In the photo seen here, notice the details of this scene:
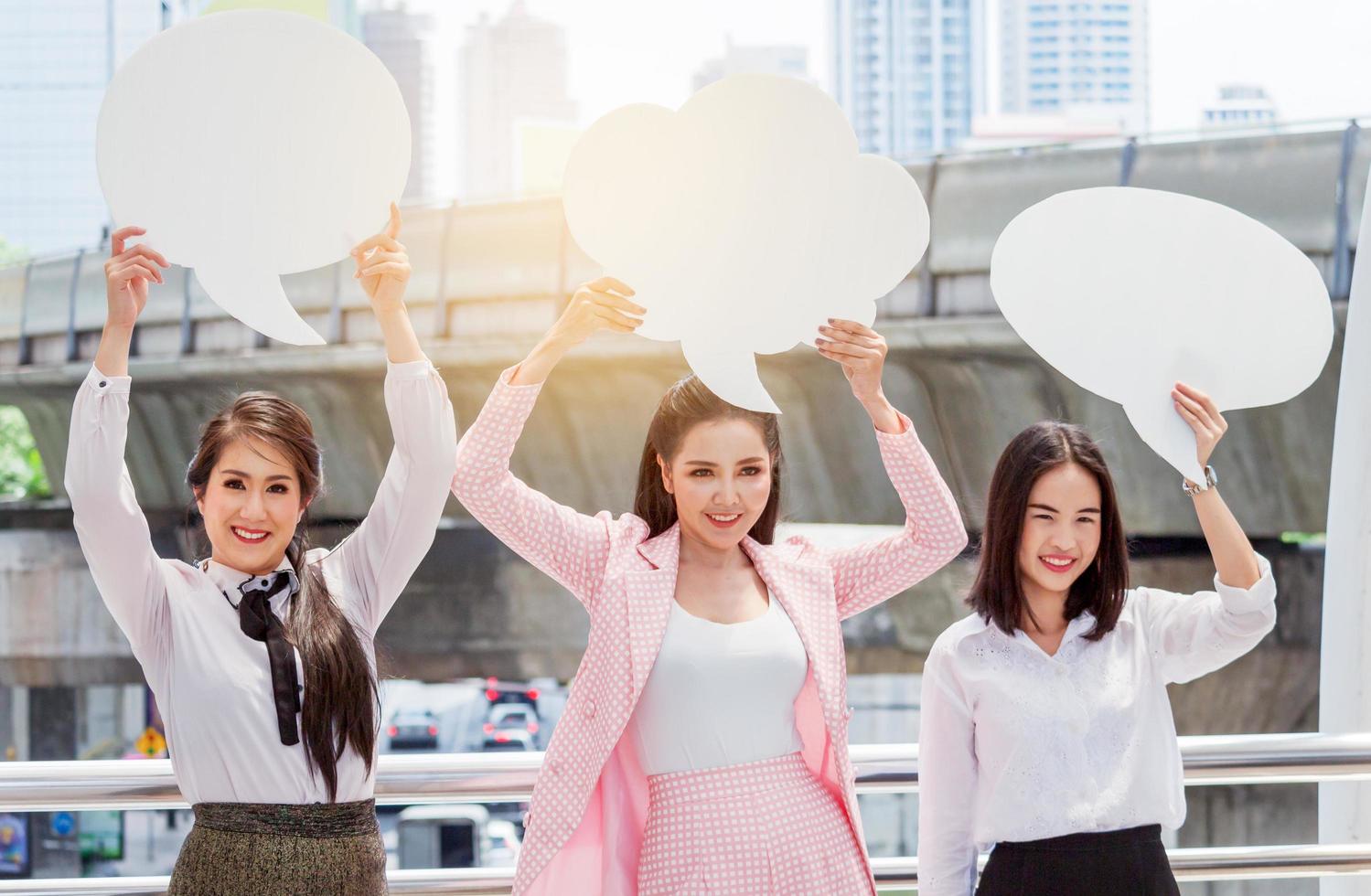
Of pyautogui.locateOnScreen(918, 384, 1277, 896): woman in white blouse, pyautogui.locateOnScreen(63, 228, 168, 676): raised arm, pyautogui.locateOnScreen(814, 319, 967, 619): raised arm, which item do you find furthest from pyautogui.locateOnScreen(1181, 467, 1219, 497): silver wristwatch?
pyautogui.locateOnScreen(63, 228, 168, 676): raised arm

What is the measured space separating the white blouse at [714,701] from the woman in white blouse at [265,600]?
1.15 ft

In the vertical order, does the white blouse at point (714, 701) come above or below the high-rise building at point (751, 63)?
below

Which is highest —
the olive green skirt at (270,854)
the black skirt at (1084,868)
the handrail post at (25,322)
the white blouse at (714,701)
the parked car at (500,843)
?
the handrail post at (25,322)

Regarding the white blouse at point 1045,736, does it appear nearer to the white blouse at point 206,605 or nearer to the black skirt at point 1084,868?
the black skirt at point 1084,868

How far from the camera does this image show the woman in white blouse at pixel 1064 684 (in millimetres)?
1552

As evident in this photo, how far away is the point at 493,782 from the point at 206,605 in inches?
19.7

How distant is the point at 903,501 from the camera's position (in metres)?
1.64

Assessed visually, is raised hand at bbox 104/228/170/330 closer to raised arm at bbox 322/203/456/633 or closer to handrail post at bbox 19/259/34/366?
raised arm at bbox 322/203/456/633

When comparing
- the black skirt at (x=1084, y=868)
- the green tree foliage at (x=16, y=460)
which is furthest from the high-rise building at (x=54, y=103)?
the black skirt at (x=1084, y=868)

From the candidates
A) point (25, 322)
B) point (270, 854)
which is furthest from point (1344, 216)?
point (25, 322)

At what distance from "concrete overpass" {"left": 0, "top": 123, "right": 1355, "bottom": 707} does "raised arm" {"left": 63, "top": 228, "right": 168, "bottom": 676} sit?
134 inches

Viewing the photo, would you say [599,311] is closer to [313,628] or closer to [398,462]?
[398,462]

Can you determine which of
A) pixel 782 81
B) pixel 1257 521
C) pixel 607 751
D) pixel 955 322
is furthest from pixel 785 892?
pixel 1257 521

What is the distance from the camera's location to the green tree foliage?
1675 cm
